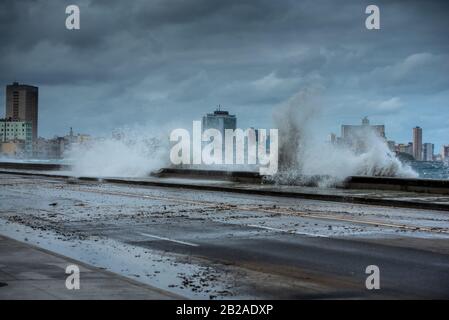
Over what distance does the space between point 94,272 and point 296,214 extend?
33.3 ft

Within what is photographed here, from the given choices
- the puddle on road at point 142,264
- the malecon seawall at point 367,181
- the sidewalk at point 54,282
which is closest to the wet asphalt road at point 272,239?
the puddle on road at point 142,264

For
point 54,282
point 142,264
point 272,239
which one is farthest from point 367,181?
point 54,282

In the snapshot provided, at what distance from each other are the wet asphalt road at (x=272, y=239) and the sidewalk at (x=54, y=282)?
0.91 meters

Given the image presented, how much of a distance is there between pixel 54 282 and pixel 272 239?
19.5ft

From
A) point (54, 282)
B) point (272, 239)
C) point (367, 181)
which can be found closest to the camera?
point (54, 282)

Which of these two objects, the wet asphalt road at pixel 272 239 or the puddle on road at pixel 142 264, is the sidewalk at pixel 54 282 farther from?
the wet asphalt road at pixel 272 239

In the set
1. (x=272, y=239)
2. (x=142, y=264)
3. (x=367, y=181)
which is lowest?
(x=142, y=264)

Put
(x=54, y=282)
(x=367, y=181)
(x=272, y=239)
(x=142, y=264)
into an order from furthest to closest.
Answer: (x=367, y=181), (x=272, y=239), (x=142, y=264), (x=54, y=282)

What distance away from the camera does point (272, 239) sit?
13.4m

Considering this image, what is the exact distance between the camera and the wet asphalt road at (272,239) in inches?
354

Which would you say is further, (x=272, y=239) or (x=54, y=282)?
(x=272, y=239)

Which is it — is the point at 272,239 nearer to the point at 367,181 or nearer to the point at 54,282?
the point at 54,282

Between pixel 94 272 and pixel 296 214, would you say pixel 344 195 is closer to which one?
pixel 296 214
